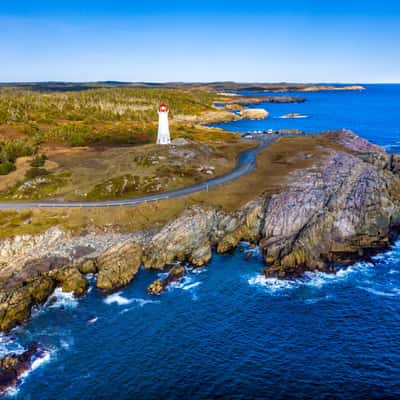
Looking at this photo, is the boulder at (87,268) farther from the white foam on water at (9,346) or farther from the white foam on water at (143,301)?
the white foam on water at (9,346)

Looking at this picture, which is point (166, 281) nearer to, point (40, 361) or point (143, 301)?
point (143, 301)

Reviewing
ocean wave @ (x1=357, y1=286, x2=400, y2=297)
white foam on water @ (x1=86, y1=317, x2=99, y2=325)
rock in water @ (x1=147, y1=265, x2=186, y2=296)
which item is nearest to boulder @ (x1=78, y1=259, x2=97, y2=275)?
rock in water @ (x1=147, y1=265, x2=186, y2=296)

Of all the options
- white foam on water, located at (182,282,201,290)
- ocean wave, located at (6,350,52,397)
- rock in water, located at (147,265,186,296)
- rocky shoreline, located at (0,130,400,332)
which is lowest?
ocean wave, located at (6,350,52,397)

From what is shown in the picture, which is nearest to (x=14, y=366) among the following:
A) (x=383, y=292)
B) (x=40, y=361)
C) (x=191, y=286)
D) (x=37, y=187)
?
(x=40, y=361)

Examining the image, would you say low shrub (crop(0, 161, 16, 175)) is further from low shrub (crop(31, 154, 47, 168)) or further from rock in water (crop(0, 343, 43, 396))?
rock in water (crop(0, 343, 43, 396))

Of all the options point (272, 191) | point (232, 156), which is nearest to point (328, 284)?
point (272, 191)

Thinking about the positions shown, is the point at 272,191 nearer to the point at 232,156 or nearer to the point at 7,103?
the point at 232,156

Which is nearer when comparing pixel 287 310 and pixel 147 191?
pixel 287 310
